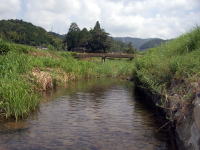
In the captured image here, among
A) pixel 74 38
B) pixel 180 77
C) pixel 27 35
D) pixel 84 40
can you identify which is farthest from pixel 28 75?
pixel 27 35

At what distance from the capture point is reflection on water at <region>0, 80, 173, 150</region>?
1214cm

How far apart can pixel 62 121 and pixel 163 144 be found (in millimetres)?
5648

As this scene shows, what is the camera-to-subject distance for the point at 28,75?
24609 mm

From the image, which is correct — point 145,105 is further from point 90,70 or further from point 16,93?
point 90,70

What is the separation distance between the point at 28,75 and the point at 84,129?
1164 centimetres

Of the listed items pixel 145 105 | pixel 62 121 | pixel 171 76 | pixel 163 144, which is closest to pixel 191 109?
pixel 163 144

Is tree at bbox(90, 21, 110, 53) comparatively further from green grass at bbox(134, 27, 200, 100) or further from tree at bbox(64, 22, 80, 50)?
green grass at bbox(134, 27, 200, 100)

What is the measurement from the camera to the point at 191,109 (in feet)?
34.8

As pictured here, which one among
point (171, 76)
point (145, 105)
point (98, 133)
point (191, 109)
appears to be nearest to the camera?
point (191, 109)

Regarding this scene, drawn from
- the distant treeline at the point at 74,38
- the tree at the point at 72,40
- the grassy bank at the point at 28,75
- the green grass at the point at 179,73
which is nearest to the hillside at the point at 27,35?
the distant treeline at the point at 74,38

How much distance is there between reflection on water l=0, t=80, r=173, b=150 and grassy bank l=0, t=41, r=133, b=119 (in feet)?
2.80

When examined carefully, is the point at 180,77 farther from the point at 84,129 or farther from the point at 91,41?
the point at 91,41

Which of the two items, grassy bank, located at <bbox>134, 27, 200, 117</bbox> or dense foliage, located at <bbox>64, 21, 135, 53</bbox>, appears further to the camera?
dense foliage, located at <bbox>64, 21, 135, 53</bbox>

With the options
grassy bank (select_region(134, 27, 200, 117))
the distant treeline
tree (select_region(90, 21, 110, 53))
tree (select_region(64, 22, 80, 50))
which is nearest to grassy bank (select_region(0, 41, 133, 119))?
grassy bank (select_region(134, 27, 200, 117))
